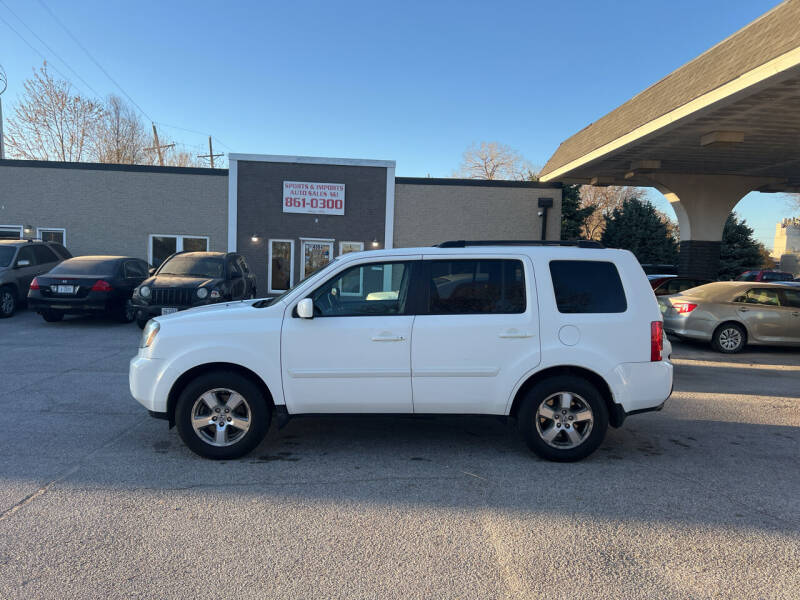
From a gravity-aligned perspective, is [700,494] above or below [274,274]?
below

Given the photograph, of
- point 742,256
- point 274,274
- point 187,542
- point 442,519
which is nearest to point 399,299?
point 442,519

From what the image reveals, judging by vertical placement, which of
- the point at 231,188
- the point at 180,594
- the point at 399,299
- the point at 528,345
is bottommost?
the point at 180,594

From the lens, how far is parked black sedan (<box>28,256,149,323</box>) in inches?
459

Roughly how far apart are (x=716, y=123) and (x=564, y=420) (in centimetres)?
977

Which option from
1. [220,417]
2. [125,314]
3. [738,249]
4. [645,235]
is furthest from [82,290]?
[738,249]

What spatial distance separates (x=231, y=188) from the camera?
18562 millimetres

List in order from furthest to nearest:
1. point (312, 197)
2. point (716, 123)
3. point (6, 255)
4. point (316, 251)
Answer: point (316, 251) < point (312, 197) < point (6, 255) < point (716, 123)

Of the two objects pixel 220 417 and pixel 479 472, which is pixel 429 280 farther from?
pixel 220 417

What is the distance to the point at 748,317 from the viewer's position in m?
10.8

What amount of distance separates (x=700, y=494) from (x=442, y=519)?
199 centimetres

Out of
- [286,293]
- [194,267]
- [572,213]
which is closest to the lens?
[286,293]

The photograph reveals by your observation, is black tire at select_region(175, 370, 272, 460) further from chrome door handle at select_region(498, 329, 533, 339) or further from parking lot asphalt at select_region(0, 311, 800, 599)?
chrome door handle at select_region(498, 329, 533, 339)

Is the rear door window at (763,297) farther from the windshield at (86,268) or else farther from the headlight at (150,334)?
the windshield at (86,268)

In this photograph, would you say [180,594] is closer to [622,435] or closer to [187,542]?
[187,542]
